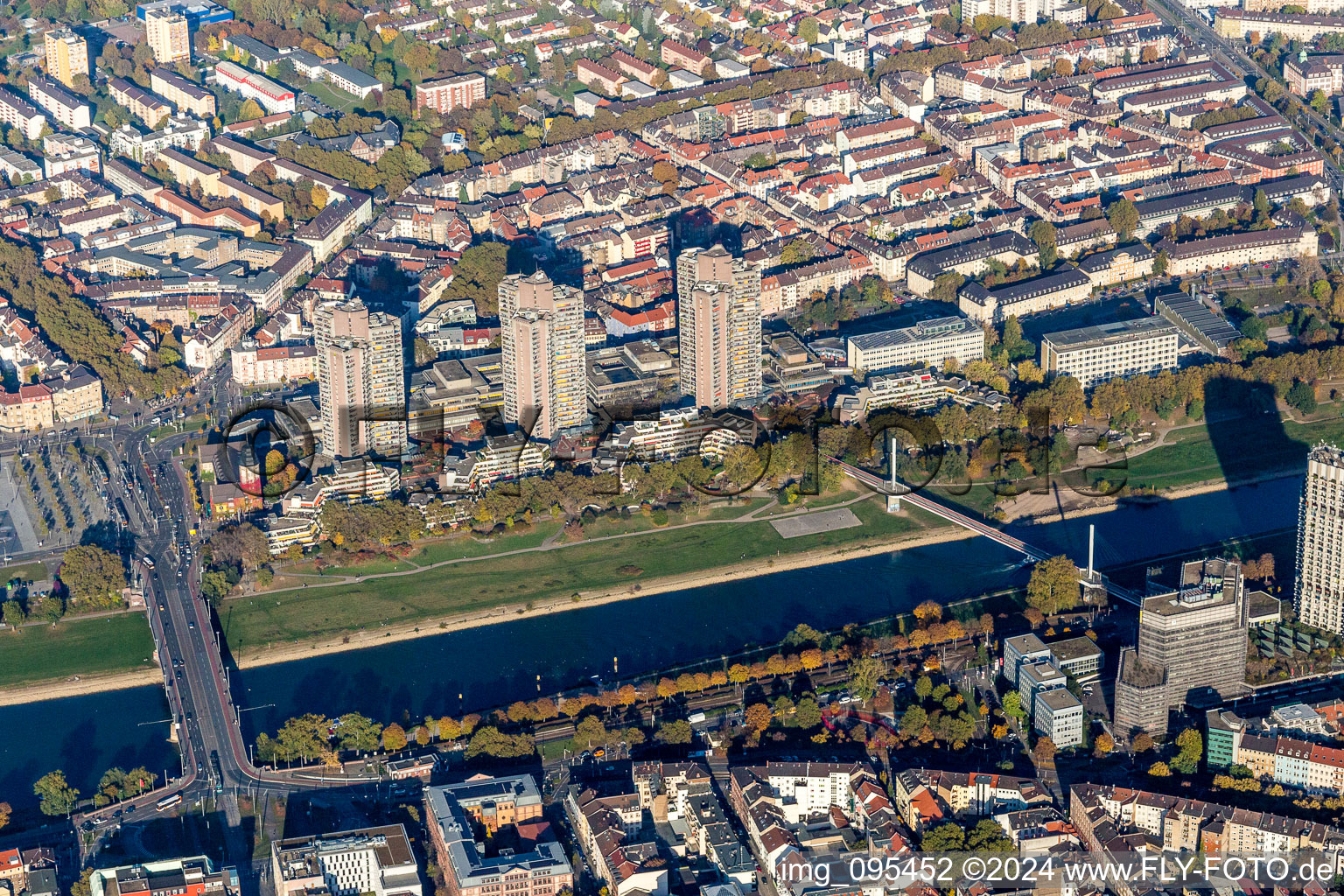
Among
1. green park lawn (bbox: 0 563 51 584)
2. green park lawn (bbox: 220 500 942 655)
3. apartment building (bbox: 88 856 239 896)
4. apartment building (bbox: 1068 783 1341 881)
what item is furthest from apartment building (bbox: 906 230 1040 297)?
apartment building (bbox: 88 856 239 896)

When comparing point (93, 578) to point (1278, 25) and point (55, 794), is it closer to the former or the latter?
point (55, 794)

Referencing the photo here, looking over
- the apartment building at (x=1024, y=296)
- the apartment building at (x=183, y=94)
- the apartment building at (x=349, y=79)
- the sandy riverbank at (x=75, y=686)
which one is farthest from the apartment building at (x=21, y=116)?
the sandy riverbank at (x=75, y=686)

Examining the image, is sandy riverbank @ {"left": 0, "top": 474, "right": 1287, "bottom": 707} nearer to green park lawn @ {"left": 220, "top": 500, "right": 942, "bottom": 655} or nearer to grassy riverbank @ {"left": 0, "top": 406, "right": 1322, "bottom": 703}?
grassy riverbank @ {"left": 0, "top": 406, "right": 1322, "bottom": 703}

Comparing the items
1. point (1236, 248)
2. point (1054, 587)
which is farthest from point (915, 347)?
point (1054, 587)

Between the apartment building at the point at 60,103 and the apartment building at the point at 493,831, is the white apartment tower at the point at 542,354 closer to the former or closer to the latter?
the apartment building at the point at 493,831

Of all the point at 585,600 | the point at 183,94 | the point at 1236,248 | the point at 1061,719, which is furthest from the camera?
the point at 183,94

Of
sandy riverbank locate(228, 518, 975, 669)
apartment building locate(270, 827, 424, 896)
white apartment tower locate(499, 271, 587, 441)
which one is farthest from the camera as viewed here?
white apartment tower locate(499, 271, 587, 441)
